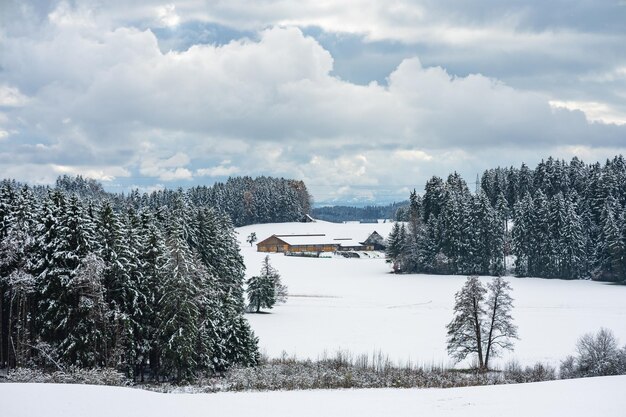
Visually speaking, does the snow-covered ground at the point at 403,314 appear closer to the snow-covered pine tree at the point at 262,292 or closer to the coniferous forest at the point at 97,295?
the snow-covered pine tree at the point at 262,292

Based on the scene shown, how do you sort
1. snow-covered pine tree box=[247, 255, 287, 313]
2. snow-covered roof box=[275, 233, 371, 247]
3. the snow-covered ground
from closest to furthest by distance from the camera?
the snow-covered ground → snow-covered pine tree box=[247, 255, 287, 313] → snow-covered roof box=[275, 233, 371, 247]

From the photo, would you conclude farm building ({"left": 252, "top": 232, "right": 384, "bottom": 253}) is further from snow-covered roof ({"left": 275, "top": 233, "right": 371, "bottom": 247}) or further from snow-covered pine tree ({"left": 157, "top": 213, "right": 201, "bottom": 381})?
snow-covered pine tree ({"left": 157, "top": 213, "right": 201, "bottom": 381})

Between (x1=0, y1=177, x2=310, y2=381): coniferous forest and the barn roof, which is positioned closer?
(x1=0, y1=177, x2=310, y2=381): coniferous forest

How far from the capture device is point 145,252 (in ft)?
121

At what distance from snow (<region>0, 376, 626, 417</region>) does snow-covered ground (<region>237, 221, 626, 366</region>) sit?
16.6m

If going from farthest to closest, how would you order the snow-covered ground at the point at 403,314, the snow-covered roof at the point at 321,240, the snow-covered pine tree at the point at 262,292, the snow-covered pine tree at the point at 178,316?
the snow-covered roof at the point at 321,240
the snow-covered pine tree at the point at 262,292
the snow-covered ground at the point at 403,314
the snow-covered pine tree at the point at 178,316

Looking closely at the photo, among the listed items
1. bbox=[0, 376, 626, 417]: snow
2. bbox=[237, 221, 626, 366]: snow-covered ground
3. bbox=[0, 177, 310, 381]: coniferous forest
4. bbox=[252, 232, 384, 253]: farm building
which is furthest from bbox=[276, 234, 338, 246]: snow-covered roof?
bbox=[0, 376, 626, 417]: snow

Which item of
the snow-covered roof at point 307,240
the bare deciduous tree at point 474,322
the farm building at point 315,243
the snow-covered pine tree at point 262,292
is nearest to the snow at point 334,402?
the bare deciduous tree at point 474,322

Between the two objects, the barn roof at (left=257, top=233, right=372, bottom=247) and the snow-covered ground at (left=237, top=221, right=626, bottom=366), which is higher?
the barn roof at (left=257, top=233, right=372, bottom=247)

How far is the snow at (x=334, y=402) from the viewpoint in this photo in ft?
67.4

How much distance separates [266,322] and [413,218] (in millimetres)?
62770

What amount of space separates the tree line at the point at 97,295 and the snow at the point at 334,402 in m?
9.92

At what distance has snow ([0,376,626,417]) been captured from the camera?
67.4 ft

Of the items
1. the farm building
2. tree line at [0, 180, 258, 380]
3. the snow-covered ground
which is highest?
the farm building
